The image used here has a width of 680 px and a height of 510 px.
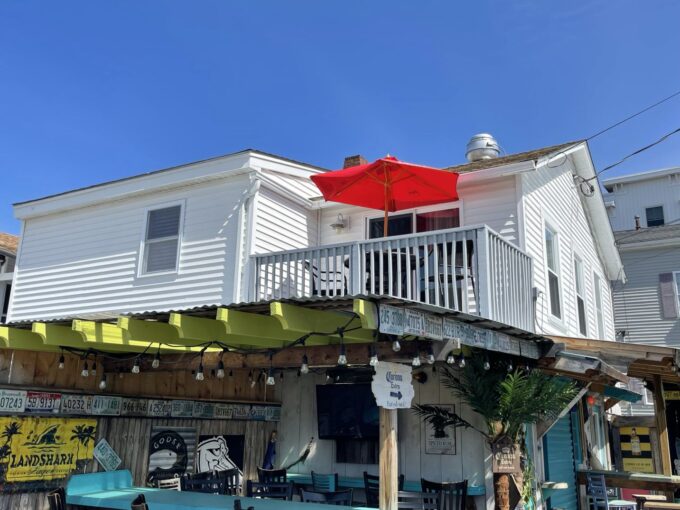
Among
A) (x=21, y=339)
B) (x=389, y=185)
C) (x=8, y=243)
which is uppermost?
(x=8, y=243)

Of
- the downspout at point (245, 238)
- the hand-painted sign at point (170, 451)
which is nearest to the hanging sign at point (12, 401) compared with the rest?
the hand-painted sign at point (170, 451)

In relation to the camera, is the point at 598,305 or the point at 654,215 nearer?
the point at 598,305

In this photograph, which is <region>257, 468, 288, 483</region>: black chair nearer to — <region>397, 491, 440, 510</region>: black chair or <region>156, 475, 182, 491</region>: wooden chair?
<region>156, 475, 182, 491</region>: wooden chair

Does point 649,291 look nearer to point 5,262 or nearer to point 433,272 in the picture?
point 433,272

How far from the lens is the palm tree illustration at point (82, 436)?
23.0ft

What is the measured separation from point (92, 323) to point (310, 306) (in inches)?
88.1

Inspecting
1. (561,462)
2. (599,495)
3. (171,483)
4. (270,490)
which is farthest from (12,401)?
(599,495)

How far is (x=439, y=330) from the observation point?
5.38 meters

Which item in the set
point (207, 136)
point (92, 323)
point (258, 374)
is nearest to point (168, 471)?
point (258, 374)

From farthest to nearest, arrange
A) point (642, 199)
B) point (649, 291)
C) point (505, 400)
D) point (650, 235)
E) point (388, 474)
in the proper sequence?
1. point (642, 199)
2. point (650, 235)
3. point (649, 291)
4. point (505, 400)
5. point (388, 474)

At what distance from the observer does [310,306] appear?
16.8 ft

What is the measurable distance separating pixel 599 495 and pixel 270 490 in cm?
537

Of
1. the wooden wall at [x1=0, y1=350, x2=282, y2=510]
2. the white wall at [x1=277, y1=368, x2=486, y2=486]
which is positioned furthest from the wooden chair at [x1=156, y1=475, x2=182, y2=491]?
the white wall at [x1=277, y1=368, x2=486, y2=486]

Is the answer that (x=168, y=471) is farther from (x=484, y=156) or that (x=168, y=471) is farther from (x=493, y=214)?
(x=484, y=156)
